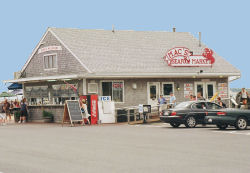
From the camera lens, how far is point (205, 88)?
39594 mm

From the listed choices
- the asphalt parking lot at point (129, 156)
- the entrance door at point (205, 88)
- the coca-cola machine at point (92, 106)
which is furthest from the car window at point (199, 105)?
the entrance door at point (205, 88)

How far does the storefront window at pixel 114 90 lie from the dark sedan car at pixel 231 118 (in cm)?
1182

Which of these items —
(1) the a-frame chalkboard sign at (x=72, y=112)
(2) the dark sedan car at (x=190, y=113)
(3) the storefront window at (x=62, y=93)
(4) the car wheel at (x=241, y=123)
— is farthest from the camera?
(3) the storefront window at (x=62, y=93)

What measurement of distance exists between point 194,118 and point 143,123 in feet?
17.9

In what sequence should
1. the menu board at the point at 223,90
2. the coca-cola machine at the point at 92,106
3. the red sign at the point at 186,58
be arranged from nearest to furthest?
the coca-cola machine at the point at 92,106
the red sign at the point at 186,58
the menu board at the point at 223,90

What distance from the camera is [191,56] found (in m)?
38.6

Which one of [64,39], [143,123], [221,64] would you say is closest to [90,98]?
[143,123]

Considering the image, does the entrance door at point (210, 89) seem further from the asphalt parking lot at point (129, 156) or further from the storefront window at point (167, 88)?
the asphalt parking lot at point (129, 156)

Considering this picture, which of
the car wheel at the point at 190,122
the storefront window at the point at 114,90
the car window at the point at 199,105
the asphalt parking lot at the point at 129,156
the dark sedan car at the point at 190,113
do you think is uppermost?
the storefront window at the point at 114,90

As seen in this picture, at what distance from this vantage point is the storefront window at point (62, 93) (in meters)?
35.6

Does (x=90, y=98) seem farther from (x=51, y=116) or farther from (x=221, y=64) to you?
(x=221, y=64)

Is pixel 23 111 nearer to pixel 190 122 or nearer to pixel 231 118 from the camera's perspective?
pixel 190 122

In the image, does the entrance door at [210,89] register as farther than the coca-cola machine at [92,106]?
Yes

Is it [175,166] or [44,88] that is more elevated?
[44,88]
